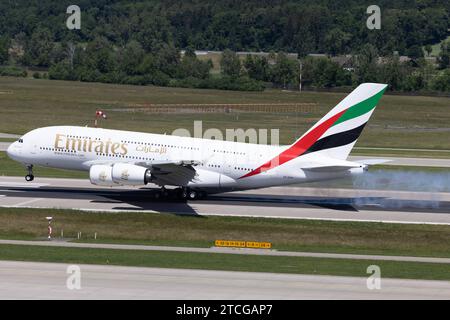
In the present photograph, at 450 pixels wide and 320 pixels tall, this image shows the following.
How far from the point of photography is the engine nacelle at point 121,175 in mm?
66812

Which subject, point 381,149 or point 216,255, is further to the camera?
point 381,149

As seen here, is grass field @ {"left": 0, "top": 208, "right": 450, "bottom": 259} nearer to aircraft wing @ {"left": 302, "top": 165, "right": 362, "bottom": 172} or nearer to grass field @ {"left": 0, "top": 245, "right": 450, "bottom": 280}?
grass field @ {"left": 0, "top": 245, "right": 450, "bottom": 280}

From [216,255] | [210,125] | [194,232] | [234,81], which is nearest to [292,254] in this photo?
[216,255]

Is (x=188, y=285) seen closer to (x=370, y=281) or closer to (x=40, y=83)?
(x=370, y=281)

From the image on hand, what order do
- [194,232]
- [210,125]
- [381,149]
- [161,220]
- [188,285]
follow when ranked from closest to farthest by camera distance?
[188,285], [194,232], [161,220], [381,149], [210,125]

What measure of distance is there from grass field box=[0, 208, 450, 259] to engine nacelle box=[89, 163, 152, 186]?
345 cm

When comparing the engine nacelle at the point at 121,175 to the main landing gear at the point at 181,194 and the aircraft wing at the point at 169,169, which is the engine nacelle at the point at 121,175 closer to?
the aircraft wing at the point at 169,169

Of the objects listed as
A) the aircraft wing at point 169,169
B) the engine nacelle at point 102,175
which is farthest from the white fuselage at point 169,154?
the engine nacelle at point 102,175

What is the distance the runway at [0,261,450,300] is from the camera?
135 ft

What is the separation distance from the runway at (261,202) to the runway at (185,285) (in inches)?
753

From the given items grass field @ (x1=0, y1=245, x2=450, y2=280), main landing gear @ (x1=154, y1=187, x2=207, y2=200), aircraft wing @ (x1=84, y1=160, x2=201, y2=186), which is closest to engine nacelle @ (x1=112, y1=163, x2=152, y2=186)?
aircraft wing @ (x1=84, y1=160, x2=201, y2=186)

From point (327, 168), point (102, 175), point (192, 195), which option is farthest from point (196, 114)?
point (327, 168)

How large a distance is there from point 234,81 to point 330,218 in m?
122

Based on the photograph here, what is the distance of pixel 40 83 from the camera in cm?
18200
